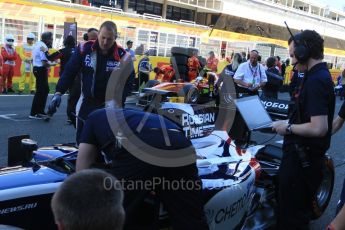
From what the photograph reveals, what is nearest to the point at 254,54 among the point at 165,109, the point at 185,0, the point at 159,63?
the point at 165,109

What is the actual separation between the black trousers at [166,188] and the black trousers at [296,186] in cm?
111

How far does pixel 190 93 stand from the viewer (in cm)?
1259

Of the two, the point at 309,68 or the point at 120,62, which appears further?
the point at 120,62

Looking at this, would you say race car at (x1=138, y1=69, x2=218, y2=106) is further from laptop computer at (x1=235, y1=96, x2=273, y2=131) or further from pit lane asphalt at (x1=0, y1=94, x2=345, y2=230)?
laptop computer at (x1=235, y1=96, x2=273, y2=131)

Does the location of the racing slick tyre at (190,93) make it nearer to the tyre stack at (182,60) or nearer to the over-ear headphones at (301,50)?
the tyre stack at (182,60)

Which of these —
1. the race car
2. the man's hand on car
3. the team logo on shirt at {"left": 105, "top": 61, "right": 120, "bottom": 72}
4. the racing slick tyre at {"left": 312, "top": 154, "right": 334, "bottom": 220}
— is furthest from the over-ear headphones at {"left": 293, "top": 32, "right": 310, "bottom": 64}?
the race car

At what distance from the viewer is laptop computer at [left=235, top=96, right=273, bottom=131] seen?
157 inches

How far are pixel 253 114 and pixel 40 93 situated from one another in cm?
648

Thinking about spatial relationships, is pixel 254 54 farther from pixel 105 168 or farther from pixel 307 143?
pixel 105 168

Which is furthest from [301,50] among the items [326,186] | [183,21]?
[183,21]

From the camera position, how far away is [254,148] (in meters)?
4.68

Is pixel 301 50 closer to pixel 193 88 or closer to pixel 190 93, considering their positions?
pixel 190 93

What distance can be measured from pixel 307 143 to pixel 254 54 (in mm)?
6492

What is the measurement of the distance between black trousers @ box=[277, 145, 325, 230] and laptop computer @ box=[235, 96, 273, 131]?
457 mm
